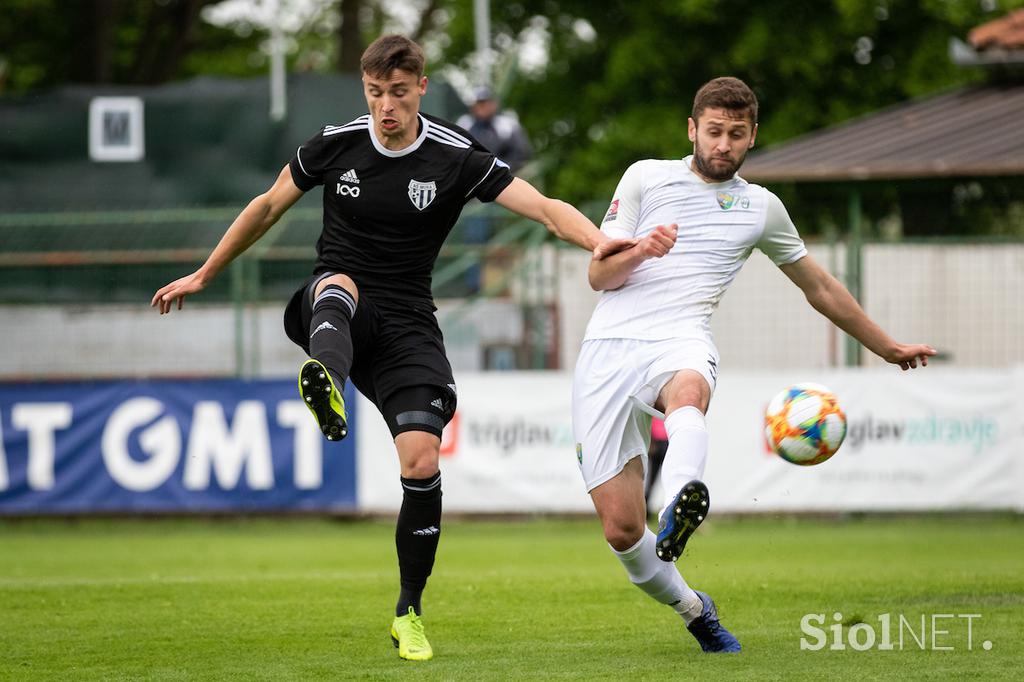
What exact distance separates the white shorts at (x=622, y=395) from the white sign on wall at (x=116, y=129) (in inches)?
556

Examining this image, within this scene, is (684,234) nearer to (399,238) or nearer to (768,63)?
(399,238)

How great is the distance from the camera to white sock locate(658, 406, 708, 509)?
616cm

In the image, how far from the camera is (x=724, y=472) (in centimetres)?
1539

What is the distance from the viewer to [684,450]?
245 inches

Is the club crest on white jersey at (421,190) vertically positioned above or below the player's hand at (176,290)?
above

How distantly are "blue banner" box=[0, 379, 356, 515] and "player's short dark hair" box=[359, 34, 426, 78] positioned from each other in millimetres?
9195

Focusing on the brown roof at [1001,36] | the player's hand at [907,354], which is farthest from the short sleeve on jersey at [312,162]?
the brown roof at [1001,36]

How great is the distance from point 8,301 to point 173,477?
126 inches

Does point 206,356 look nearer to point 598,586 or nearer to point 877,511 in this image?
point 877,511

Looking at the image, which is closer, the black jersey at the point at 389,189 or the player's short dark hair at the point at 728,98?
the player's short dark hair at the point at 728,98

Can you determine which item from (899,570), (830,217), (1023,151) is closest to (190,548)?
(899,570)

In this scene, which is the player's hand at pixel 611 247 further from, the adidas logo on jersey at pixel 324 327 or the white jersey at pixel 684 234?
the adidas logo on jersey at pixel 324 327

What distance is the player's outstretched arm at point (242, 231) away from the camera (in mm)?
7148

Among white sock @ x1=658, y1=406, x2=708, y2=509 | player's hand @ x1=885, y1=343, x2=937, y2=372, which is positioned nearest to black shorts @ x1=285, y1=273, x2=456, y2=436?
white sock @ x1=658, y1=406, x2=708, y2=509
